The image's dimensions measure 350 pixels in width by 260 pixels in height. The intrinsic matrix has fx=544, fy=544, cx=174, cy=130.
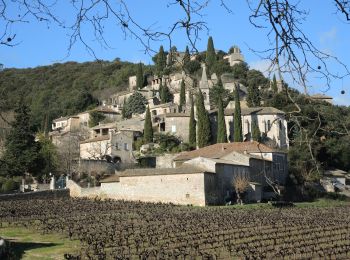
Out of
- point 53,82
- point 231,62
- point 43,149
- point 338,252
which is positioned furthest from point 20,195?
point 53,82

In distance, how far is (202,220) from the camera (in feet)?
106

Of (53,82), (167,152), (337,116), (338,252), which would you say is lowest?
(338,252)

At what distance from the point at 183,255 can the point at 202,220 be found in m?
13.1

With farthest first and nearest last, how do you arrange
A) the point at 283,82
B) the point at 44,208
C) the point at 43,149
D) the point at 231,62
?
1. the point at 231,62
2. the point at 43,149
3. the point at 44,208
4. the point at 283,82

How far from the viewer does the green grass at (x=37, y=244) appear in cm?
2049

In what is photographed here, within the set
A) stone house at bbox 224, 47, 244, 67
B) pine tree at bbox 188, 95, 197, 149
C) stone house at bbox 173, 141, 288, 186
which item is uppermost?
stone house at bbox 224, 47, 244, 67

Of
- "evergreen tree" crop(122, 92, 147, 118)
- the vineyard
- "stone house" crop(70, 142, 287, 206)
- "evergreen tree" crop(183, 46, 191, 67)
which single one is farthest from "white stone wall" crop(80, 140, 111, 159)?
"evergreen tree" crop(183, 46, 191, 67)

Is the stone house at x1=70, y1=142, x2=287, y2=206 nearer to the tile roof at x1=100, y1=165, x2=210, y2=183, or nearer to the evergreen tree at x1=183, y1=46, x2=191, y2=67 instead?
the tile roof at x1=100, y1=165, x2=210, y2=183

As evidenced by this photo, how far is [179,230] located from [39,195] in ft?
77.5

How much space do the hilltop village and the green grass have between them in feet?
31.6

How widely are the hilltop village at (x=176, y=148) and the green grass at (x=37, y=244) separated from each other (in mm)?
9642

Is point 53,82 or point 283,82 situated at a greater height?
point 53,82

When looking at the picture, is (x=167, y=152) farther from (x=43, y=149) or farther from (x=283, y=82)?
(x=283, y=82)

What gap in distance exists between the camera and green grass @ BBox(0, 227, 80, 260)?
20489 millimetres
